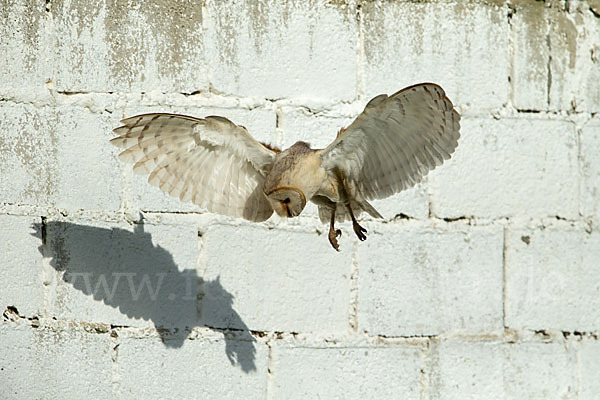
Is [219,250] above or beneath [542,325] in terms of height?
above

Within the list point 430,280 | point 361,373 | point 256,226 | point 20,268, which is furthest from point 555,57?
point 20,268

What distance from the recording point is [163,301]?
3.43 meters

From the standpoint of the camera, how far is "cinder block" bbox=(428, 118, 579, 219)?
3.45m

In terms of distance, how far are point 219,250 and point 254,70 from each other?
0.71m

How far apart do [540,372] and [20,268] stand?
2.09m

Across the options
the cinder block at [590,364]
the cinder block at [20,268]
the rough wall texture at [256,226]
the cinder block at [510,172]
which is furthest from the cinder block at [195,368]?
the cinder block at [590,364]

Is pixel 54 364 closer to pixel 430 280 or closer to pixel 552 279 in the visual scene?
pixel 430 280

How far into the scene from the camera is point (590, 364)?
11.5ft

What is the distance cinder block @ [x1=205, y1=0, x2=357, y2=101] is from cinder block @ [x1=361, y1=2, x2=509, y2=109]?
9 cm

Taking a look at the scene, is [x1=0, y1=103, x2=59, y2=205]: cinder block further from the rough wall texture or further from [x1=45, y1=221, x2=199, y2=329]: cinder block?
[x1=45, y1=221, x2=199, y2=329]: cinder block

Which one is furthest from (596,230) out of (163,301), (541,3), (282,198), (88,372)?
(88,372)

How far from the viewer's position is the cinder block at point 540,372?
11.4 feet

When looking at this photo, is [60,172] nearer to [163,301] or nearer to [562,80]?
[163,301]

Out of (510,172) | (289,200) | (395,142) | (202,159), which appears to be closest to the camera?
(289,200)
